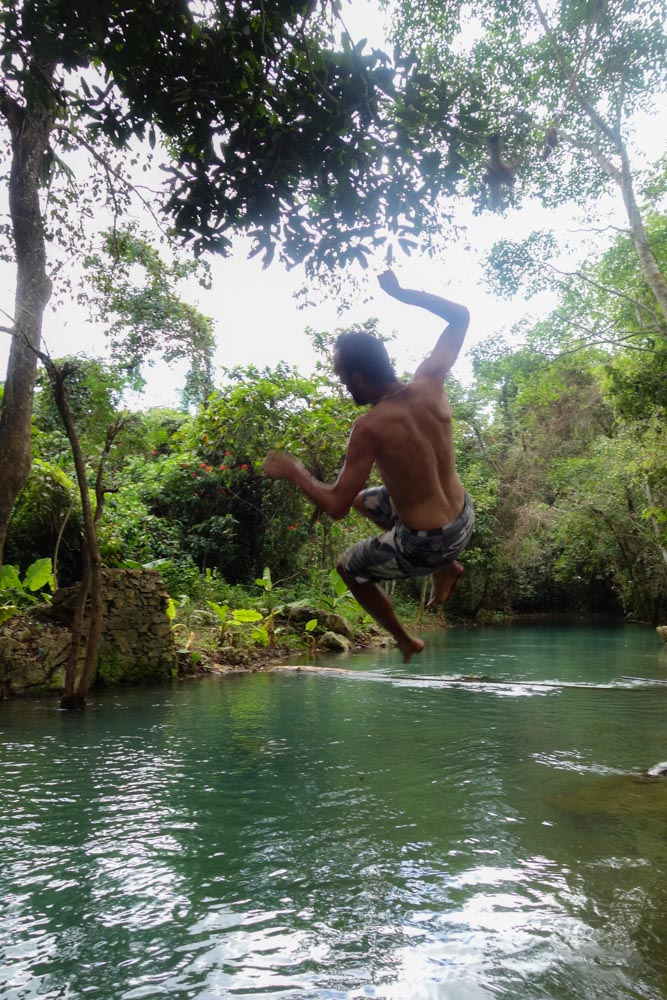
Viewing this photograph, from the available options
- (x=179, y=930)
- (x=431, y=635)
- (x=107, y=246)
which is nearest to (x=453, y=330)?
(x=179, y=930)

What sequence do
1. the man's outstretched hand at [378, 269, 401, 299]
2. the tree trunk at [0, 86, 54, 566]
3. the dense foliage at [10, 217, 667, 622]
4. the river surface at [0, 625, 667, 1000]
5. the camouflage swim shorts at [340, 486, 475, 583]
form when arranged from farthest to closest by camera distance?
the dense foliage at [10, 217, 667, 622] < the tree trunk at [0, 86, 54, 566] < the camouflage swim shorts at [340, 486, 475, 583] < the man's outstretched hand at [378, 269, 401, 299] < the river surface at [0, 625, 667, 1000]

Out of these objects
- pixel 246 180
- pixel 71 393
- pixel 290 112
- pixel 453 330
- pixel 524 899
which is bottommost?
pixel 524 899

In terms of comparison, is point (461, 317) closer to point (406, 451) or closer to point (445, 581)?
point (406, 451)

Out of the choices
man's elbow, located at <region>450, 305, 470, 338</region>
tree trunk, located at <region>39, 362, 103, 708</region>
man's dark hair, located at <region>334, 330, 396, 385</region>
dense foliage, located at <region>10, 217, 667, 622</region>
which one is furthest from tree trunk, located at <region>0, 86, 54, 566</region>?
man's elbow, located at <region>450, 305, 470, 338</region>

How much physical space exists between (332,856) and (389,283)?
2.54m

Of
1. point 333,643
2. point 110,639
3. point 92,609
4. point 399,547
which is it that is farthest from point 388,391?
point 333,643

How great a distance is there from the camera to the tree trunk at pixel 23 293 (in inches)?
251

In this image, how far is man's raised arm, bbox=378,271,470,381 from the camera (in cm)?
267

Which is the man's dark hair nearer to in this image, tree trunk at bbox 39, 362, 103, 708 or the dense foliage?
tree trunk at bbox 39, 362, 103, 708

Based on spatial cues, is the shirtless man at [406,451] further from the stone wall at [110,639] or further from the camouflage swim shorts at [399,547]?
the stone wall at [110,639]

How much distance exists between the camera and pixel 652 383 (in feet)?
36.2

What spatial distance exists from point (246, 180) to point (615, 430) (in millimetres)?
22405

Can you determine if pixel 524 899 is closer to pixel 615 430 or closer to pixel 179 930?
pixel 179 930

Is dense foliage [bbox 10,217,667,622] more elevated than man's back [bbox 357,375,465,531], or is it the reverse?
dense foliage [bbox 10,217,667,622]
